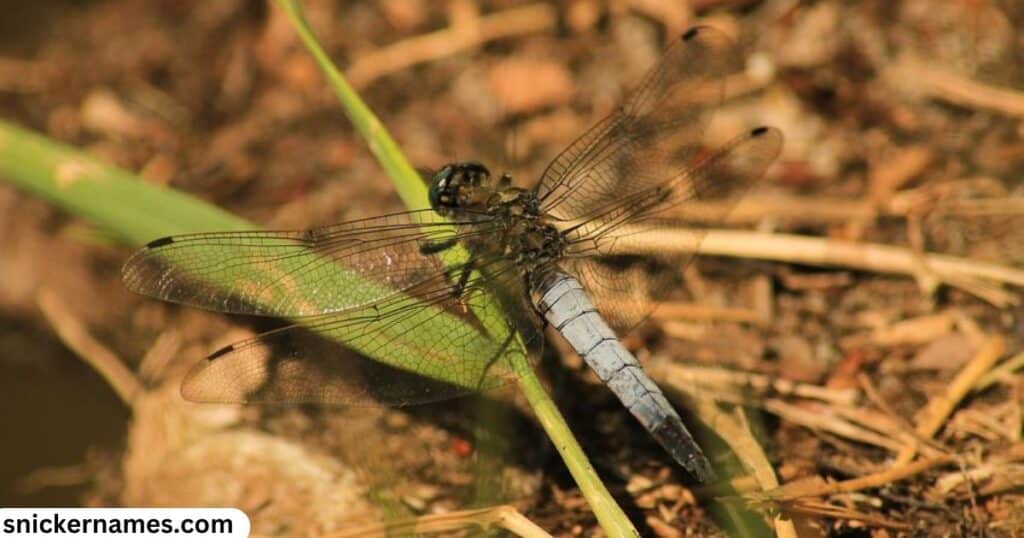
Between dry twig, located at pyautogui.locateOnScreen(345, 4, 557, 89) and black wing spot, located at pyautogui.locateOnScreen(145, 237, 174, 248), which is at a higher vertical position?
dry twig, located at pyautogui.locateOnScreen(345, 4, 557, 89)

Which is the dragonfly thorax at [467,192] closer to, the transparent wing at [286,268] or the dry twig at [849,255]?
the transparent wing at [286,268]

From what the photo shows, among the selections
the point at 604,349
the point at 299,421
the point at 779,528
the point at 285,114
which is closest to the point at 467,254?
the point at 604,349

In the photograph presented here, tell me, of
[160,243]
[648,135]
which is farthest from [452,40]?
[160,243]

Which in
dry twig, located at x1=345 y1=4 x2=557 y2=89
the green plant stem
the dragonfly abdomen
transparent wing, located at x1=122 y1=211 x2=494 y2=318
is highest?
dry twig, located at x1=345 y1=4 x2=557 y2=89

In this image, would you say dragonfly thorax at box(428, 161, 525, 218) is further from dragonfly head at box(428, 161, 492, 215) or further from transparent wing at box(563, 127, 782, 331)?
transparent wing at box(563, 127, 782, 331)

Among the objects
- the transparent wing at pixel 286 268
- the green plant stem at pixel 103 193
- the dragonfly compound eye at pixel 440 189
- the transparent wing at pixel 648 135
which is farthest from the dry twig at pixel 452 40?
the transparent wing at pixel 286 268

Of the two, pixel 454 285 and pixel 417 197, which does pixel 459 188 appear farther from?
pixel 454 285

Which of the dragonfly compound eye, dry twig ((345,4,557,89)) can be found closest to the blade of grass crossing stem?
the dragonfly compound eye
